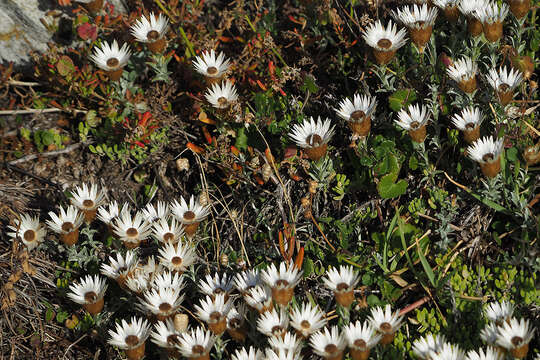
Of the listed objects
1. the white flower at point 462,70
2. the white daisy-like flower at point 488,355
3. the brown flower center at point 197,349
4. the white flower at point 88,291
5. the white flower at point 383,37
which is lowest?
the white daisy-like flower at point 488,355

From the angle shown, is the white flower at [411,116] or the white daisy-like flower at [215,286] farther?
the white flower at [411,116]

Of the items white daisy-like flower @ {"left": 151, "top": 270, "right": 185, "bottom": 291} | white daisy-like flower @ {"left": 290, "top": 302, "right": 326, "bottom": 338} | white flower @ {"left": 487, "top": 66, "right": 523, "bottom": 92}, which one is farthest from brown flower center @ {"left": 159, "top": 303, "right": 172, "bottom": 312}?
white flower @ {"left": 487, "top": 66, "right": 523, "bottom": 92}

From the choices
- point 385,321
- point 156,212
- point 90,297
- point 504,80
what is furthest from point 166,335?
point 504,80

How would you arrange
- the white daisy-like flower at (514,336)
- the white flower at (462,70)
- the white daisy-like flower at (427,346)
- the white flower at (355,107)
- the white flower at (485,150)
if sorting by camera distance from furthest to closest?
the white flower at (355,107) < the white flower at (462,70) < the white flower at (485,150) < the white daisy-like flower at (427,346) < the white daisy-like flower at (514,336)

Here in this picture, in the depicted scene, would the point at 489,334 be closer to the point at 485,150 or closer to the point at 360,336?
the point at 360,336

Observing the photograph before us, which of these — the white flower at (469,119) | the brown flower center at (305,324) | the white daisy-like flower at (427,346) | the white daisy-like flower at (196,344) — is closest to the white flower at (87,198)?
the white daisy-like flower at (196,344)

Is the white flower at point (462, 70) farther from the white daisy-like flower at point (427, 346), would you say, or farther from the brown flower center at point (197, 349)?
the brown flower center at point (197, 349)

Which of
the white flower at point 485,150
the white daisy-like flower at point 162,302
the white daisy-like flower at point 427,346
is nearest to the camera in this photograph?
the white daisy-like flower at point 427,346
